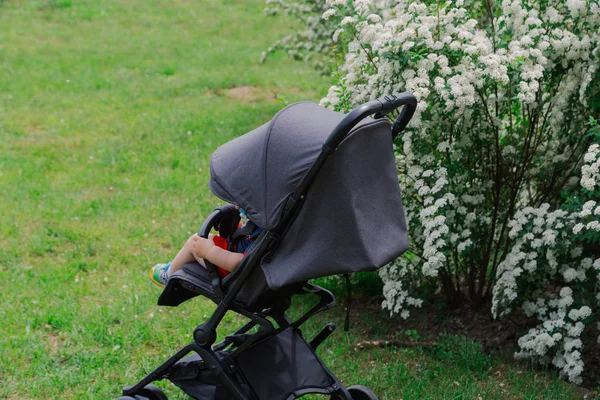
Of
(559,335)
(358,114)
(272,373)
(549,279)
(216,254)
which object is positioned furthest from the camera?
(549,279)

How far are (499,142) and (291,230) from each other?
209 cm

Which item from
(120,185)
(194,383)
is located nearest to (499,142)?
(194,383)

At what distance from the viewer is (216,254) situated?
11.4ft

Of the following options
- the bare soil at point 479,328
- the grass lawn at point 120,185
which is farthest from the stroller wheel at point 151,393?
the bare soil at point 479,328

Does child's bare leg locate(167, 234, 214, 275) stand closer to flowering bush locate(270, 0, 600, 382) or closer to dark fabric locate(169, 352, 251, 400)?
dark fabric locate(169, 352, 251, 400)

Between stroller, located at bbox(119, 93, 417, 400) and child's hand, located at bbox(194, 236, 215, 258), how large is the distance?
7cm

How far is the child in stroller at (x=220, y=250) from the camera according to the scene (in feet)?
11.4

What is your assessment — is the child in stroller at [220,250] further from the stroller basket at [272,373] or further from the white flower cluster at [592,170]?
the white flower cluster at [592,170]

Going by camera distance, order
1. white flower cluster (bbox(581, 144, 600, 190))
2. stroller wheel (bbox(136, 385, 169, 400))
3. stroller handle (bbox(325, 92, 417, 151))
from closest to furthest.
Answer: stroller handle (bbox(325, 92, 417, 151))
white flower cluster (bbox(581, 144, 600, 190))
stroller wheel (bbox(136, 385, 169, 400))

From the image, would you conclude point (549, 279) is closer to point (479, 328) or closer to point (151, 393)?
point (479, 328)

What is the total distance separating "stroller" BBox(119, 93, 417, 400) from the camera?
3100 millimetres

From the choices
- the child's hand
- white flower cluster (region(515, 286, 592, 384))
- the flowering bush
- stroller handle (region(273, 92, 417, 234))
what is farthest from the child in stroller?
white flower cluster (region(515, 286, 592, 384))

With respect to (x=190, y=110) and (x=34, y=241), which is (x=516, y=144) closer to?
(x=34, y=241)

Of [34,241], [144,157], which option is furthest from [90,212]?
[144,157]
